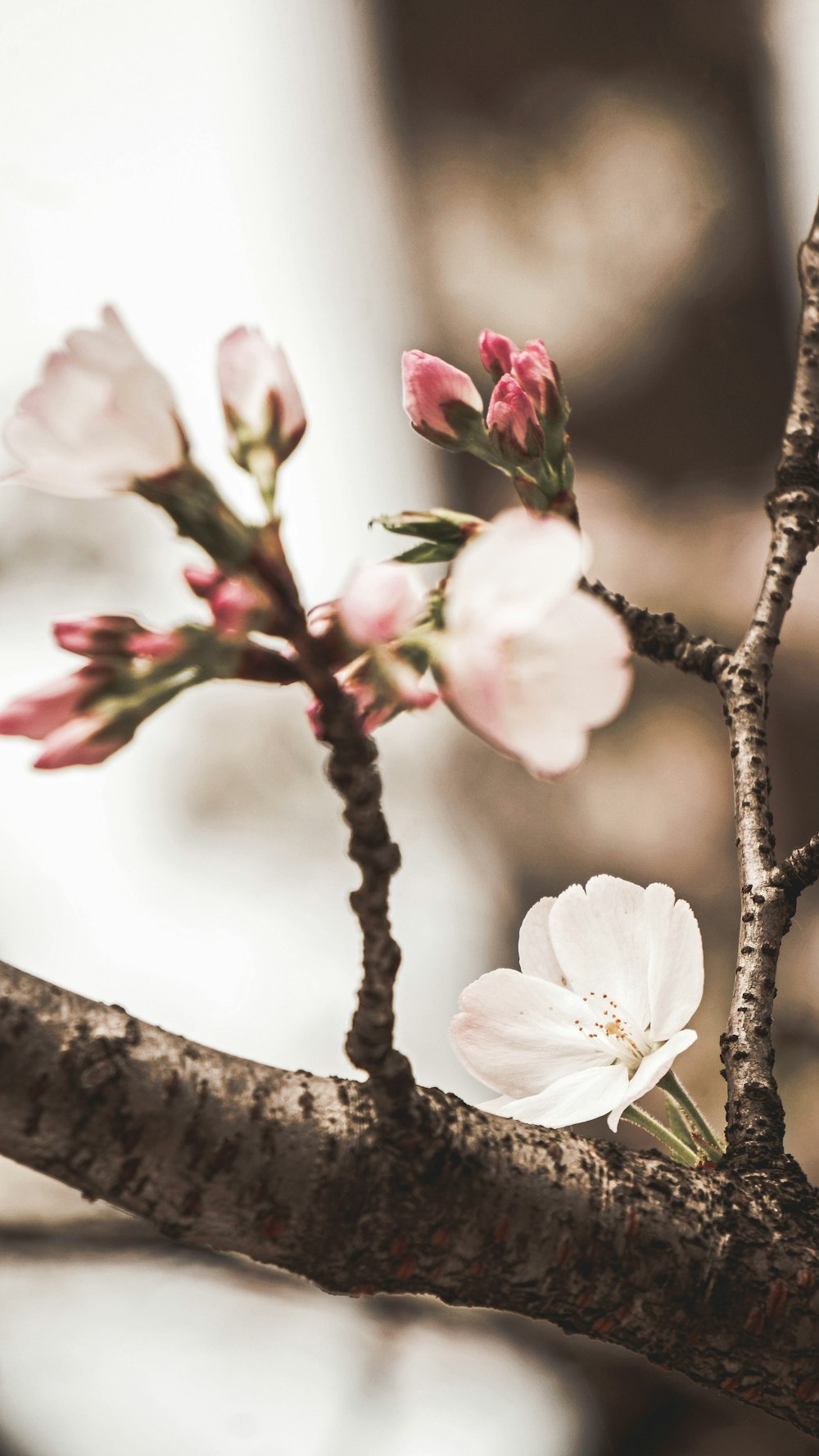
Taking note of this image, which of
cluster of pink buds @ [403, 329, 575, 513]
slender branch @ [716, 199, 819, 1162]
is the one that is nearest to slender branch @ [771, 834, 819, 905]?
slender branch @ [716, 199, 819, 1162]

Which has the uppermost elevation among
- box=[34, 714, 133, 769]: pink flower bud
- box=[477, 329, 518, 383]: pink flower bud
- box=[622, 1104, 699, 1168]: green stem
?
box=[477, 329, 518, 383]: pink flower bud

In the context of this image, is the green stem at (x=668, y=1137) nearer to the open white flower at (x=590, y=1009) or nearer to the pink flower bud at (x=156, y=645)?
the open white flower at (x=590, y=1009)

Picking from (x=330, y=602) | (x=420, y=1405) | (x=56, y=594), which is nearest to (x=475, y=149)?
(x=56, y=594)

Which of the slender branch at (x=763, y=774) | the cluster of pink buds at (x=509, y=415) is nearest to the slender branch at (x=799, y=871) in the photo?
the slender branch at (x=763, y=774)

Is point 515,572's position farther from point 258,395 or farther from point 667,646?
point 667,646

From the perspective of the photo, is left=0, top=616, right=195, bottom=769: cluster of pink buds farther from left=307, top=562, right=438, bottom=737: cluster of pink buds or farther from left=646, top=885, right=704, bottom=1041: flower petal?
left=646, top=885, right=704, bottom=1041: flower petal
